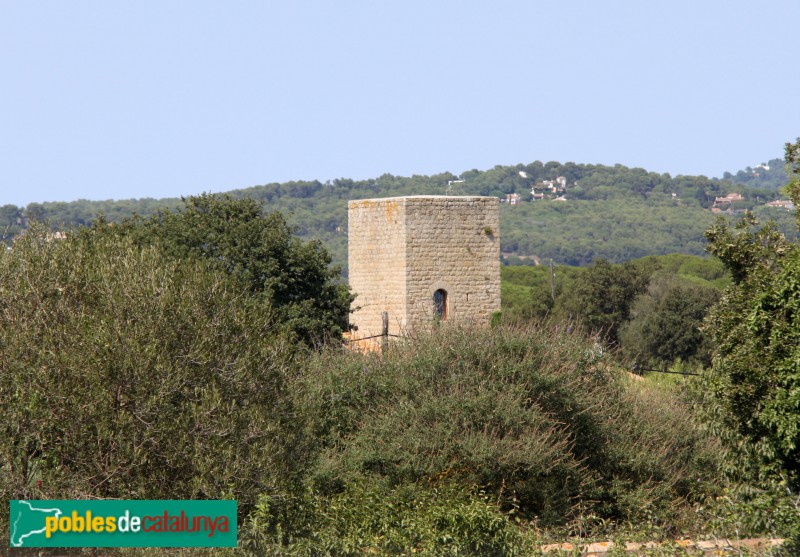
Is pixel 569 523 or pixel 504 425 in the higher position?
pixel 504 425

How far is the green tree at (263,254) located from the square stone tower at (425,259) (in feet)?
3.28

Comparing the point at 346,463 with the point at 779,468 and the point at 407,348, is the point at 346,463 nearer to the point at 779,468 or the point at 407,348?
the point at 407,348

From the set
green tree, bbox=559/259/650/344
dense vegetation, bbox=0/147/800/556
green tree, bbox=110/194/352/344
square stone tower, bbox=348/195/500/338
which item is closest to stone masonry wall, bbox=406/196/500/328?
square stone tower, bbox=348/195/500/338

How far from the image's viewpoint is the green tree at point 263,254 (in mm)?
22344

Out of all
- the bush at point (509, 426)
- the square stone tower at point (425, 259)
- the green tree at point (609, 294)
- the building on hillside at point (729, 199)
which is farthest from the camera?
the building on hillside at point (729, 199)

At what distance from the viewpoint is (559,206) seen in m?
139

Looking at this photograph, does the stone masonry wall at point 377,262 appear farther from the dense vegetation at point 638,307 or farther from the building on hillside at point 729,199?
the building on hillside at point 729,199

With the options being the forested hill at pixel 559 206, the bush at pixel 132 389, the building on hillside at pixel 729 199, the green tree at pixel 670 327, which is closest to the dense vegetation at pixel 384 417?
the bush at pixel 132 389

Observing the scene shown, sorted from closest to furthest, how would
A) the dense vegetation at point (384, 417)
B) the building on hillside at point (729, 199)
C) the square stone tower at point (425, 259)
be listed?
the dense vegetation at point (384, 417), the square stone tower at point (425, 259), the building on hillside at point (729, 199)

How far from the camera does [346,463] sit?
1329 cm

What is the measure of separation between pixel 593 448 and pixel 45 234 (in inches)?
293

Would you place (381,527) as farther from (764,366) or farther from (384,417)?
(764,366)

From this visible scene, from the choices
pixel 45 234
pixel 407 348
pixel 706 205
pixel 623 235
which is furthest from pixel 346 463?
pixel 706 205

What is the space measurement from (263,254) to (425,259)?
12.0 feet
